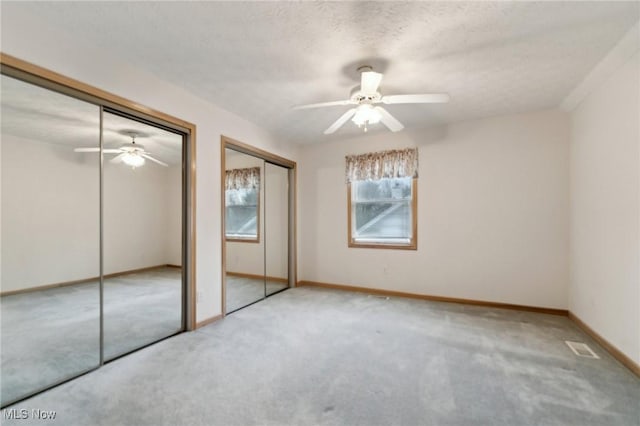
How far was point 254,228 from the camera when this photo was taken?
4.18 metres

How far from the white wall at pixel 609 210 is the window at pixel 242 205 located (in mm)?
3969

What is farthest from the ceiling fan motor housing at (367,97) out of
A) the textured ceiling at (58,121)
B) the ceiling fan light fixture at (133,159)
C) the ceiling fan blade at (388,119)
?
the ceiling fan light fixture at (133,159)

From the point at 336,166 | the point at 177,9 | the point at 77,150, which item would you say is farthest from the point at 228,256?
the point at 177,9

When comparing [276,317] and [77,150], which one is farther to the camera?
[276,317]

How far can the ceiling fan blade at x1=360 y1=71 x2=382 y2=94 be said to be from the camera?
7.49ft

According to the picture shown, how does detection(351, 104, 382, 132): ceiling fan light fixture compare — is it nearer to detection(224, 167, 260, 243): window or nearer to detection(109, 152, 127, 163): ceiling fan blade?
detection(224, 167, 260, 243): window

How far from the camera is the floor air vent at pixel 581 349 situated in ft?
8.11

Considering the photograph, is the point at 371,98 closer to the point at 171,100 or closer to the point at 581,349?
the point at 171,100

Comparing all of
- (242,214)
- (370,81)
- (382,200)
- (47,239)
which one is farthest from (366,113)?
(47,239)

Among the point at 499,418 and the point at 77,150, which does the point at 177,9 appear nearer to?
the point at 77,150

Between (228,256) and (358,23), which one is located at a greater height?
(358,23)

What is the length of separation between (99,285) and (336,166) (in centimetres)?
360

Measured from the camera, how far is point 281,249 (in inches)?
191

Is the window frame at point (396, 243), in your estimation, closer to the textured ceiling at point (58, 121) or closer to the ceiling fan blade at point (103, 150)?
the textured ceiling at point (58, 121)
